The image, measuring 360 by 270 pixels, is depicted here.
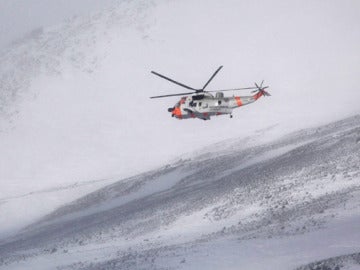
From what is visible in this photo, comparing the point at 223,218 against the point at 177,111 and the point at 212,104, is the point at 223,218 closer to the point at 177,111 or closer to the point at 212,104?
the point at 212,104

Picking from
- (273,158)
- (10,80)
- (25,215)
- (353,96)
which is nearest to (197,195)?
(273,158)

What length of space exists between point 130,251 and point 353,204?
12419mm

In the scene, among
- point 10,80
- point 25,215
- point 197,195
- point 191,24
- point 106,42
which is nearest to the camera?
point 197,195

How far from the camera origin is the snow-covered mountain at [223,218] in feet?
64.3

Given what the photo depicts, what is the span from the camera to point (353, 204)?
69.9 feet

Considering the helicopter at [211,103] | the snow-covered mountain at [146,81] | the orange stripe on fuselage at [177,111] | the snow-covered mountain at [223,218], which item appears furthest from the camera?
the snow-covered mountain at [146,81]

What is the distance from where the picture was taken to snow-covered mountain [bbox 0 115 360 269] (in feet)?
64.3

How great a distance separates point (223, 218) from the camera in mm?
28609

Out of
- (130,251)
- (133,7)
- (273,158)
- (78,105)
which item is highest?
(133,7)

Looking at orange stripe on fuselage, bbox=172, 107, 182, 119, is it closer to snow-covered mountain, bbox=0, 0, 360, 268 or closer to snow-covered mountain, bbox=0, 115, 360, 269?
snow-covered mountain, bbox=0, 115, 360, 269

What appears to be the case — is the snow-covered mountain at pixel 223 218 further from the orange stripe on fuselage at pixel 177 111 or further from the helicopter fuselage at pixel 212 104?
the orange stripe on fuselage at pixel 177 111

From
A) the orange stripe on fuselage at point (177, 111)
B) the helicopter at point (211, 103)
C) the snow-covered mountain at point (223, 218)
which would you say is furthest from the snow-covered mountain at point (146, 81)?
the helicopter at point (211, 103)

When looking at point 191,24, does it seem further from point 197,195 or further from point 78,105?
point 197,195

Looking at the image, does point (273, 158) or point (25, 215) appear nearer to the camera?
point (273, 158)
